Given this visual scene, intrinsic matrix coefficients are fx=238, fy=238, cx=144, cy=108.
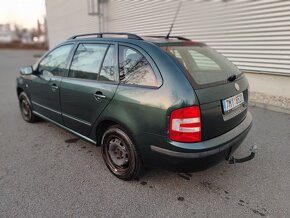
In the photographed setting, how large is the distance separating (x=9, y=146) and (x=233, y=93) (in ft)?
10.6

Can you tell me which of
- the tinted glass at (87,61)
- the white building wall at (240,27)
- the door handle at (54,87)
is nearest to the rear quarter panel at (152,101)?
the tinted glass at (87,61)

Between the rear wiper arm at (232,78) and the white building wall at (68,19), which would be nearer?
Result: the rear wiper arm at (232,78)

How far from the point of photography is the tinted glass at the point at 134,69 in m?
2.34

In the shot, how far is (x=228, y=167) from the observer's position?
2.96m

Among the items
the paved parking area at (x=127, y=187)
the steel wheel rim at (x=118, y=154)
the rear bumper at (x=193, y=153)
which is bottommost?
the paved parking area at (x=127, y=187)

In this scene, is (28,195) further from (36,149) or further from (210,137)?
(210,137)

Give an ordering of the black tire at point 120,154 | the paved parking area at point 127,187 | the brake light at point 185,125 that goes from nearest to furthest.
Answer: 1. the brake light at point 185,125
2. the paved parking area at point 127,187
3. the black tire at point 120,154

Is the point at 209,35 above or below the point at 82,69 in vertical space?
above

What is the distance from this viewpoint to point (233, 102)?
2500 millimetres

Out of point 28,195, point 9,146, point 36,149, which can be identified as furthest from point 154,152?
point 9,146

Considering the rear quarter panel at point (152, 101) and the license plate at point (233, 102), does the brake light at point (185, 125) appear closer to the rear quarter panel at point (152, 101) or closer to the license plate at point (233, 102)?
the rear quarter panel at point (152, 101)

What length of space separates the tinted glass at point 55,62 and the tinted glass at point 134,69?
1157 mm

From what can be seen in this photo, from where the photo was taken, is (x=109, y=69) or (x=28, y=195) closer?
(x=28, y=195)

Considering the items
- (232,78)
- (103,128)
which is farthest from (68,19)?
(232,78)
